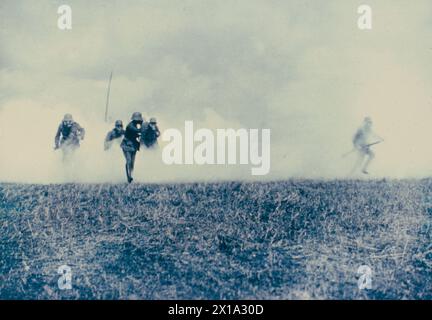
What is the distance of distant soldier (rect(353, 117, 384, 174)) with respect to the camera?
5086 millimetres

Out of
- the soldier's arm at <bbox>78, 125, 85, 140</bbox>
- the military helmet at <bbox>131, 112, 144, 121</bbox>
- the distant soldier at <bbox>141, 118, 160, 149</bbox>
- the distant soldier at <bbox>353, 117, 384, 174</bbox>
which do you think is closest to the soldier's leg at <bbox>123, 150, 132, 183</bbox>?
the distant soldier at <bbox>141, 118, 160, 149</bbox>

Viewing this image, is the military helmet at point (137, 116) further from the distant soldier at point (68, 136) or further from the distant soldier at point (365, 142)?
the distant soldier at point (365, 142)

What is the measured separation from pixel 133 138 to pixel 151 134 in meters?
0.24

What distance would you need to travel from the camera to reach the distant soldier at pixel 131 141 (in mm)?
5203

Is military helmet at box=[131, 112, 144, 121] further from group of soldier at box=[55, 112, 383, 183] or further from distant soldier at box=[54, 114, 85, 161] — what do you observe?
distant soldier at box=[54, 114, 85, 161]

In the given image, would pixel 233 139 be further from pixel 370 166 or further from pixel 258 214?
pixel 370 166

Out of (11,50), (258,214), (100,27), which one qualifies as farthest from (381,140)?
(11,50)

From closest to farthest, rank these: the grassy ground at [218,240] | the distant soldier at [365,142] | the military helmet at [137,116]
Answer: the grassy ground at [218,240], the distant soldier at [365,142], the military helmet at [137,116]

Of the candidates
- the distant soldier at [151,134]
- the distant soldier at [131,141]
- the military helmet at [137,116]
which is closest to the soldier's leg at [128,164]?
the distant soldier at [131,141]

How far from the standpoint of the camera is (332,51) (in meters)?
5.15
